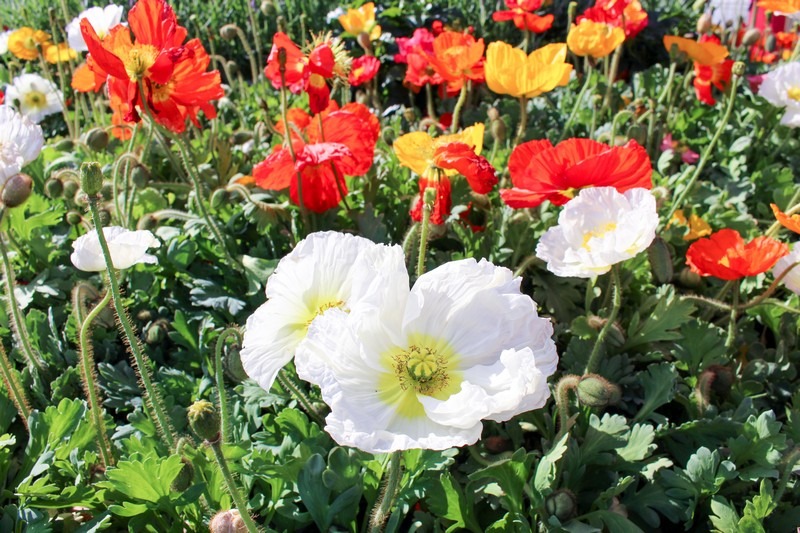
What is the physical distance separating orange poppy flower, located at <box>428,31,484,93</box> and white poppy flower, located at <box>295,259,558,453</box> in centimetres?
137

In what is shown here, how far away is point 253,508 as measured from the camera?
1224 millimetres

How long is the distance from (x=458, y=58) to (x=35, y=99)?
6.07 ft

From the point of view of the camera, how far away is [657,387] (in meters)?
1.45

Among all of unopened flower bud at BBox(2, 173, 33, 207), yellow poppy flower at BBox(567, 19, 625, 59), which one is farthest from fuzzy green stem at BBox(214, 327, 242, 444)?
yellow poppy flower at BBox(567, 19, 625, 59)

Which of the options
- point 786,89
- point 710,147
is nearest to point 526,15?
point 786,89

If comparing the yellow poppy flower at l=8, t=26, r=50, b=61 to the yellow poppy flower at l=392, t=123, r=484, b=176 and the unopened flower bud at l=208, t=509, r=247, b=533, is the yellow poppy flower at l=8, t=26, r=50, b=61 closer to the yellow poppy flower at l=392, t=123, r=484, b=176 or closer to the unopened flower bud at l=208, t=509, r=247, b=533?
the yellow poppy flower at l=392, t=123, r=484, b=176

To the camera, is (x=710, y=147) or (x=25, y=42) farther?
(x=25, y=42)

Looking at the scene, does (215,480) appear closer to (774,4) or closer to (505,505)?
(505,505)

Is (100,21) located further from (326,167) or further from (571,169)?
(571,169)

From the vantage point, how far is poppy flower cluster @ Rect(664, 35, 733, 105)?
2.51 metres

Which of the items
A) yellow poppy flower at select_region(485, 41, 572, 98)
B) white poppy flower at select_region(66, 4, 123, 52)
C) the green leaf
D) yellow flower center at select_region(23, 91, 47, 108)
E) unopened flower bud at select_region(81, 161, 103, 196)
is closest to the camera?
unopened flower bud at select_region(81, 161, 103, 196)

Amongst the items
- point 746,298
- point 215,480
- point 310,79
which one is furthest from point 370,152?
point 746,298

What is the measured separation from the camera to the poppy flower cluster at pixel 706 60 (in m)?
2.51

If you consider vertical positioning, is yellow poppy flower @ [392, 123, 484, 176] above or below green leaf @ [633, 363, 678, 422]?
above
